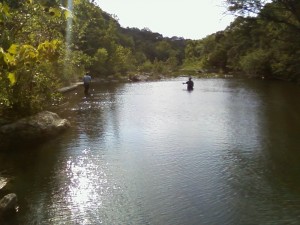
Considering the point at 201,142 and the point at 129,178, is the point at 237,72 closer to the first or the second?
the point at 201,142

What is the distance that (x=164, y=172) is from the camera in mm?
12883

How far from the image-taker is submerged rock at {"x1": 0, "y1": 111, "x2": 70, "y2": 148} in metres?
16.8

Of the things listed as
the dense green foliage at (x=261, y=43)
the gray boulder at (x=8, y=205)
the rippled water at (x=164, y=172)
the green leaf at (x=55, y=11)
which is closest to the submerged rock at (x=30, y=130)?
the rippled water at (x=164, y=172)

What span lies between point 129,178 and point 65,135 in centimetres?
725

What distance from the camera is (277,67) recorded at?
187 ft

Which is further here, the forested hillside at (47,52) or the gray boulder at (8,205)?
the gray boulder at (8,205)

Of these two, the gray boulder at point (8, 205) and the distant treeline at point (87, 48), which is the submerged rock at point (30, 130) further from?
the gray boulder at point (8, 205)

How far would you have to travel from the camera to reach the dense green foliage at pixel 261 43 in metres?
33.0

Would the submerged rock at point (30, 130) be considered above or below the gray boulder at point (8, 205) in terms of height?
above

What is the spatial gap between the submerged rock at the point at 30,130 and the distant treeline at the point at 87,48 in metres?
0.82

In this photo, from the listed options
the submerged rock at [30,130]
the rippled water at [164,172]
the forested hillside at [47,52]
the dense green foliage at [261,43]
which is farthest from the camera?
the dense green foliage at [261,43]

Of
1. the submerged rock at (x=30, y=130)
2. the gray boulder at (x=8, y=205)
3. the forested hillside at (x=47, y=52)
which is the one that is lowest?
the gray boulder at (x=8, y=205)

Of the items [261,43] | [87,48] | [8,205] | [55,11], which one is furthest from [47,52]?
[87,48]

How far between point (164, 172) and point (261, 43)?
5637 cm
